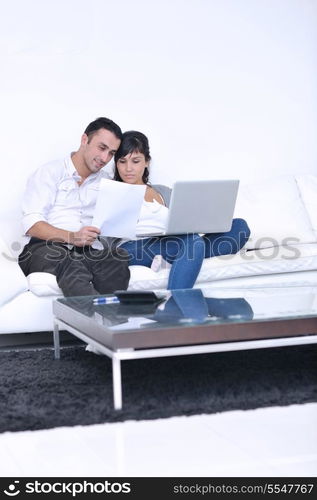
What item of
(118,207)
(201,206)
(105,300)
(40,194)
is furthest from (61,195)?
(105,300)

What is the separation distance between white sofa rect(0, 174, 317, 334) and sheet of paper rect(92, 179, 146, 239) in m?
0.32

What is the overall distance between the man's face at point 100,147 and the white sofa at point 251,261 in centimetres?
55

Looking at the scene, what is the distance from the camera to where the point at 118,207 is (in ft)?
11.2

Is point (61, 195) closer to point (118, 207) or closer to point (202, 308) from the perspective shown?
point (118, 207)

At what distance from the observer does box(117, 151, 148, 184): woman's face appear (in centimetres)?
397

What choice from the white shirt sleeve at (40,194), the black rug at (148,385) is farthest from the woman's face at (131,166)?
the black rug at (148,385)

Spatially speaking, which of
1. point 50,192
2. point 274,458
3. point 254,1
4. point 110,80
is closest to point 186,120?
point 110,80

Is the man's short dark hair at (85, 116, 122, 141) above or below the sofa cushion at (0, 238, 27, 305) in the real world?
above

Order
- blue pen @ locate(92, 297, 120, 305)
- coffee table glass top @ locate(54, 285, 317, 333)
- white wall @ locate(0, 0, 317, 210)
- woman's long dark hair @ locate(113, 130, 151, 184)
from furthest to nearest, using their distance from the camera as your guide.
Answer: white wall @ locate(0, 0, 317, 210)
woman's long dark hair @ locate(113, 130, 151, 184)
blue pen @ locate(92, 297, 120, 305)
coffee table glass top @ locate(54, 285, 317, 333)

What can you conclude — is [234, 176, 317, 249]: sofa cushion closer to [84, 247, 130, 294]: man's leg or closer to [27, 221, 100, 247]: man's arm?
[84, 247, 130, 294]: man's leg

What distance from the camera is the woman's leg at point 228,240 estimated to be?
3.86 meters

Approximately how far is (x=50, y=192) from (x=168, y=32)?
4.49 feet

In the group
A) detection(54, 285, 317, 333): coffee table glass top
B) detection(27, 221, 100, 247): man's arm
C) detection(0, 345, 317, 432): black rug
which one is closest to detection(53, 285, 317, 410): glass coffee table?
detection(54, 285, 317, 333): coffee table glass top

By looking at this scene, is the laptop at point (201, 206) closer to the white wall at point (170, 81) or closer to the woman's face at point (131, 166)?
the woman's face at point (131, 166)
